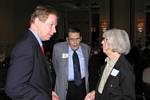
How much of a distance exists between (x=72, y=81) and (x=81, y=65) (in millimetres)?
218

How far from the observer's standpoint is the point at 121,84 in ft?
9.09

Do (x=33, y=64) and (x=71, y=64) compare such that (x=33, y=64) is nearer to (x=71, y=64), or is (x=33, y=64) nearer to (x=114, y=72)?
(x=114, y=72)

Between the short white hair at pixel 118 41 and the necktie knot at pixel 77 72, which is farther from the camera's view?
the necktie knot at pixel 77 72

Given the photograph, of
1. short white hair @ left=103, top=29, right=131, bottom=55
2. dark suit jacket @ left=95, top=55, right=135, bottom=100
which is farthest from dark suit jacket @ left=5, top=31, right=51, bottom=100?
short white hair @ left=103, top=29, right=131, bottom=55

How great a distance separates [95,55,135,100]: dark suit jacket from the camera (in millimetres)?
2748

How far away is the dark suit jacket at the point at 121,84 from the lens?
275 cm

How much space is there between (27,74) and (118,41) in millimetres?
1054

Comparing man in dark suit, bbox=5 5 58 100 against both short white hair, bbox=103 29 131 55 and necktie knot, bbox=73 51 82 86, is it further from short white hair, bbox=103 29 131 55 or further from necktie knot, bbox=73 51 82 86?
necktie knot, bbox=73 51 82 86

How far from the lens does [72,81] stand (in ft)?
13.2

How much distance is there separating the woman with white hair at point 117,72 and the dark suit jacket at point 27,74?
80 centimetres

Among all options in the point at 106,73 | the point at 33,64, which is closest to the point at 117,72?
the point at 106,73

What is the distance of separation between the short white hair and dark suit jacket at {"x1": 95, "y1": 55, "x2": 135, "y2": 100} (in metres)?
0.08

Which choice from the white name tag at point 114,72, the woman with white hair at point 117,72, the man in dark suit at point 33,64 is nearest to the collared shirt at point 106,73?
the woman with white hair at point 117,72

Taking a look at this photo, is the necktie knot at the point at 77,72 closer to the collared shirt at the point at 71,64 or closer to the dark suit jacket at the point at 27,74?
the collared shirt at the point at 71,64
